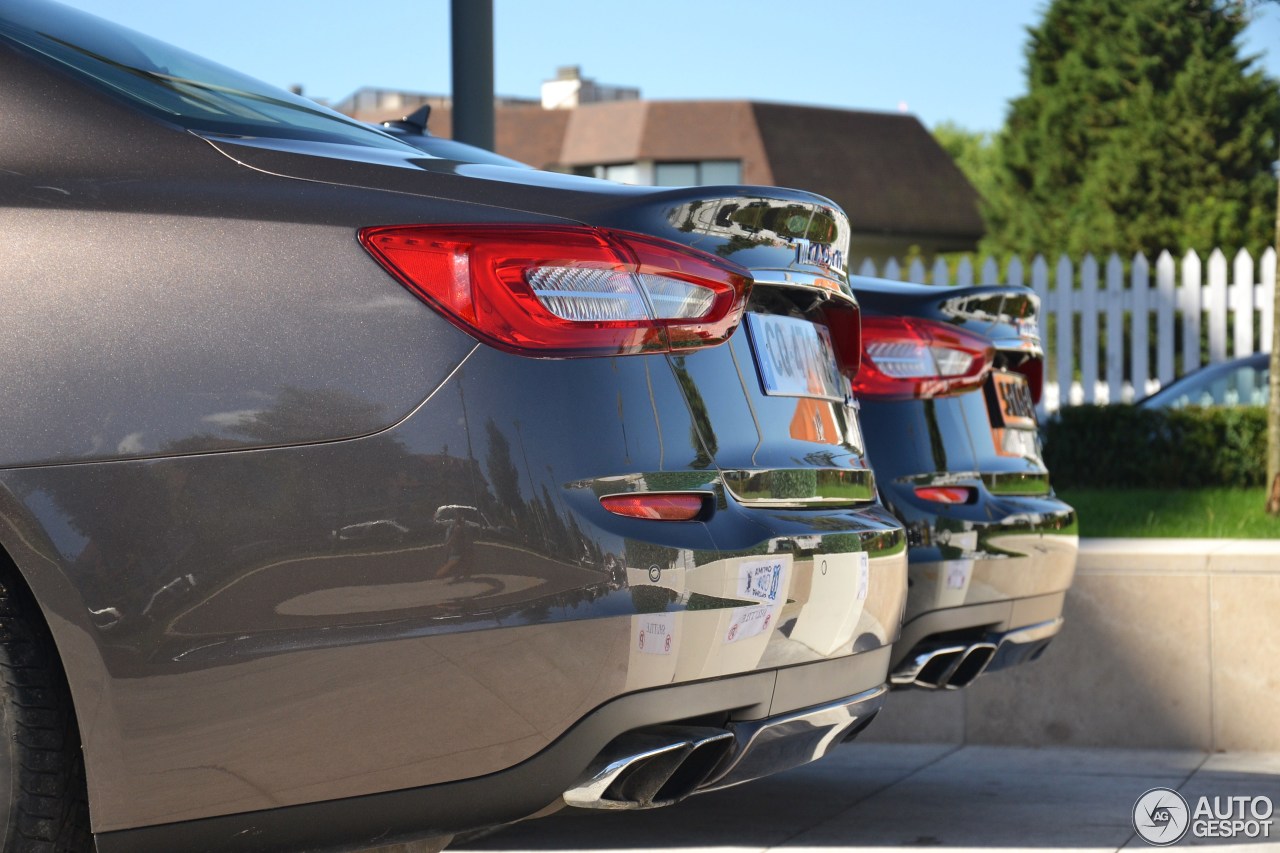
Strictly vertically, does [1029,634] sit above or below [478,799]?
below

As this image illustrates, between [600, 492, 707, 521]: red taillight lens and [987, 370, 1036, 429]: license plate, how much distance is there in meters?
2.02

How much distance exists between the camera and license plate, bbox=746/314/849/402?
284cm

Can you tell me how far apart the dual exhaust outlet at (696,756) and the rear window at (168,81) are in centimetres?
112

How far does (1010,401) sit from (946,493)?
517mm

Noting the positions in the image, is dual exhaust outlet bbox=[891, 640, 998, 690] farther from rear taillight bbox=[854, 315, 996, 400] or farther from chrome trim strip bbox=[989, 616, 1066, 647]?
rear taillight bbox=[854, 315, 996, 400]

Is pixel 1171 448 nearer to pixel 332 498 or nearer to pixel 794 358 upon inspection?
pixel 794 358

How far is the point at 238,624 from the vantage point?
2264 mm

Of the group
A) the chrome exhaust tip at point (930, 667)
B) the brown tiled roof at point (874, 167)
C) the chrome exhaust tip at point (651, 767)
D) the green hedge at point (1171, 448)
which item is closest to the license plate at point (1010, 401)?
the chrome exhaust tip at point (930, 667)

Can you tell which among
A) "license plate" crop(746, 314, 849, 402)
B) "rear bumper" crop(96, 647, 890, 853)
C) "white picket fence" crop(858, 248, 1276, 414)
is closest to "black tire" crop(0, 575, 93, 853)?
"rear bumper" crop(96, 647, 890, 853)

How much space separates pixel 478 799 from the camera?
241 centimetres

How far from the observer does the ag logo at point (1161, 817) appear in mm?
4250

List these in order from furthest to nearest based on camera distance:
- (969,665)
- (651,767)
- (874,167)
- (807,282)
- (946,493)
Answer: (874,167), (969,665), (946,493), (807,282), (651,767)

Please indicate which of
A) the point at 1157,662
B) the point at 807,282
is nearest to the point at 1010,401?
the point at 1157,662

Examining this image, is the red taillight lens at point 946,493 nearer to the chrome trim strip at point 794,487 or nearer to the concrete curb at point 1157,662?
the chrome trim strip at point 794,487
